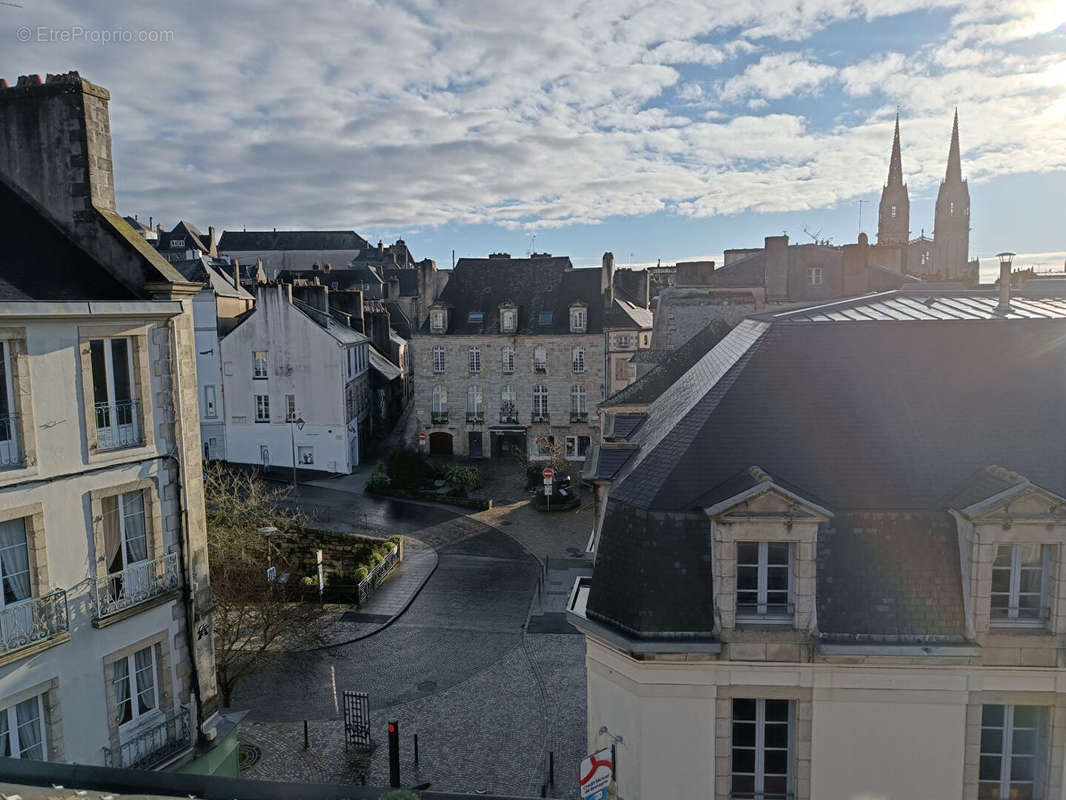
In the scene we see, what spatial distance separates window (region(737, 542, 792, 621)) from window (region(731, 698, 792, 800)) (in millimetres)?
1303

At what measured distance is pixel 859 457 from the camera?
11.5 metres

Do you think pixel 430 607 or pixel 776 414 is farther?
pixel 430 607

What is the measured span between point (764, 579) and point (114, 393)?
10462 mm

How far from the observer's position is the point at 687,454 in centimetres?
1170

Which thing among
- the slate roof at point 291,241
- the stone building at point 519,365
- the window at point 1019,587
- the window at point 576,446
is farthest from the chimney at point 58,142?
the slate roof at point 291,241

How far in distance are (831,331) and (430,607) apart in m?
17.0

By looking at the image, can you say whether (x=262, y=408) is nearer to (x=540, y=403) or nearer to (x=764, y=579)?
(x=540, y=403)

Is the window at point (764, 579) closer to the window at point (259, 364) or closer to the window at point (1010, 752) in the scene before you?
the window at point (1010, 752)

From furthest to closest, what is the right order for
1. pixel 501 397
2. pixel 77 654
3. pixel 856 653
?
pixel 501 397 < pixel 77 654 < pixel 856 653

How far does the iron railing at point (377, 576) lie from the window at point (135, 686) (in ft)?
41.2

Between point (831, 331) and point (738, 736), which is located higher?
point (831, 331)

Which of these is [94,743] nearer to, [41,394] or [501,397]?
[41,394]

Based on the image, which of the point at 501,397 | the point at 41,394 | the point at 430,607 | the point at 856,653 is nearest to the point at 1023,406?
the point at 856,653

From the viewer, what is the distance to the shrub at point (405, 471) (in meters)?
39.9
